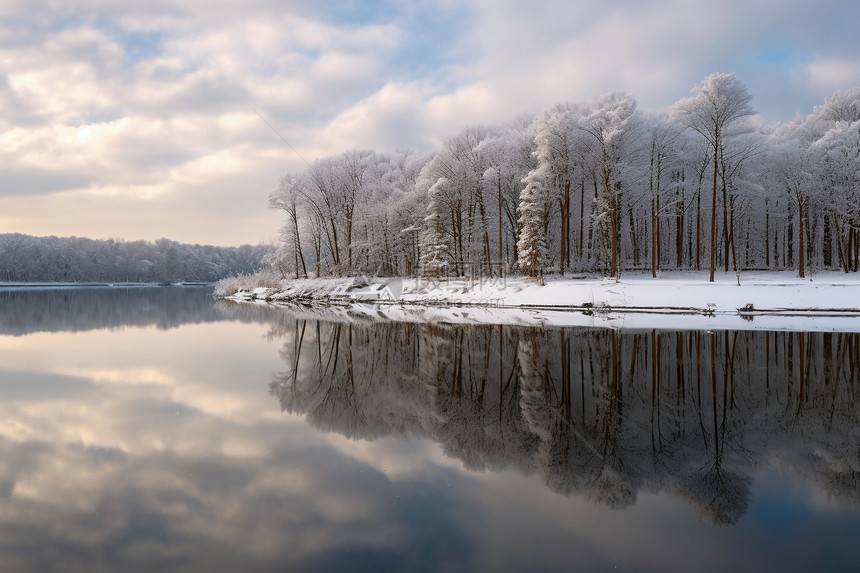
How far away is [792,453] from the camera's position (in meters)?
6.57

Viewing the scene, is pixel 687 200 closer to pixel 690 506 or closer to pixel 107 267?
pixel 690 506

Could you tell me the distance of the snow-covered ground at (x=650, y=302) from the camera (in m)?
23.4

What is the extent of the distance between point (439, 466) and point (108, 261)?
544ft

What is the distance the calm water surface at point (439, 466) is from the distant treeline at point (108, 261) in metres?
120

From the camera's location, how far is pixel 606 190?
115ft

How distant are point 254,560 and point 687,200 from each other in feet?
161

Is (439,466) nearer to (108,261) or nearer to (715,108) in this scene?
(715,108)

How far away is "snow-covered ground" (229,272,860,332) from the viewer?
23.4 meters

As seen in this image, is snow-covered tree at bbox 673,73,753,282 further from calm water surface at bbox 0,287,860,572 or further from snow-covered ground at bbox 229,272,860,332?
calm water surface at bbox 0,287,860,572

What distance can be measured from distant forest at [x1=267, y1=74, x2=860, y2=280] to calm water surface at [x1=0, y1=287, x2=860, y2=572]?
25.4m

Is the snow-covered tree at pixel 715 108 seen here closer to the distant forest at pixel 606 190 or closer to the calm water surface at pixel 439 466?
the distant forest at pixel 606 190

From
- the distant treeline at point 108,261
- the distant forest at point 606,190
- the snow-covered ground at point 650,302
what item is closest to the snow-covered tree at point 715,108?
the distant forest at point 606,190

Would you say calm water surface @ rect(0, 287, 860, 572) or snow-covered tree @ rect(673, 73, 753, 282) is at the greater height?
snow-covered tree @ rect(673, 73, 753, 282)

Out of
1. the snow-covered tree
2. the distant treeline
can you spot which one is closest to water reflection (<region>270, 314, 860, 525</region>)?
the snow-covered tree
